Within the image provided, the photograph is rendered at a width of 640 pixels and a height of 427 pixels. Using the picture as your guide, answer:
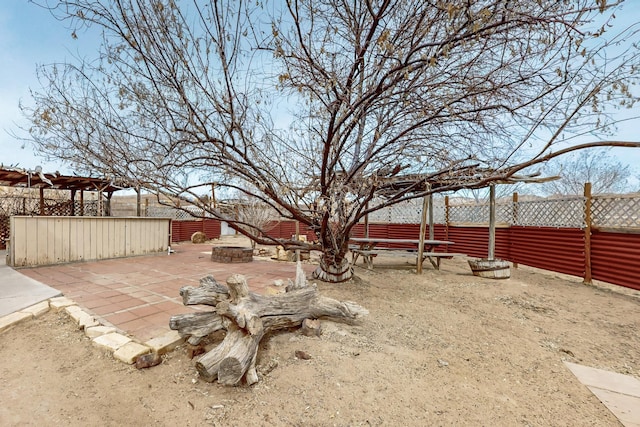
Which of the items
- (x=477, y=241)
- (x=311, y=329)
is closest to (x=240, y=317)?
(x=311, y=329)

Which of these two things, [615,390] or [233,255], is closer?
[615,390]

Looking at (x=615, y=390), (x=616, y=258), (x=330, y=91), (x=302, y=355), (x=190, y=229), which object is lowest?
(x=615, y=390)

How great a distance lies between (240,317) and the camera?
6.16ft

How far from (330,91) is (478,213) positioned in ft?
22.8

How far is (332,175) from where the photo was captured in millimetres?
3293

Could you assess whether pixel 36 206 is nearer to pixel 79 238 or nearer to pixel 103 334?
pixel 79 238

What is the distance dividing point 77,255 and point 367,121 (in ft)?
20.3

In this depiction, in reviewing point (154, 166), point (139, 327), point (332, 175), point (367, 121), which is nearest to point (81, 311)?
point (139, 327)

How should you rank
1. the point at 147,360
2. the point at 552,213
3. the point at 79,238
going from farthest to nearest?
1. the point at 552,213
2. the point at 79,238
3. the point at 147,360

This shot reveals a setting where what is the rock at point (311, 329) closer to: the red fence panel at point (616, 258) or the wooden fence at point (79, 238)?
the red fence panel at point (616, 258)

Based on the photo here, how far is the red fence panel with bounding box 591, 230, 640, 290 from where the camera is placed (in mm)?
4363

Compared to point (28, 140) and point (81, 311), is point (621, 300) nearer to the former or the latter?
point (81, 311)

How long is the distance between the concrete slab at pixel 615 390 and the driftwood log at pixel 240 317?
1.59 meters

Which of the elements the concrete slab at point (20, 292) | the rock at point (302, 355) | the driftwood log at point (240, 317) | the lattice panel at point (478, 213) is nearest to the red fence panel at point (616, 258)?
the lattice panel at point (478, 213)
